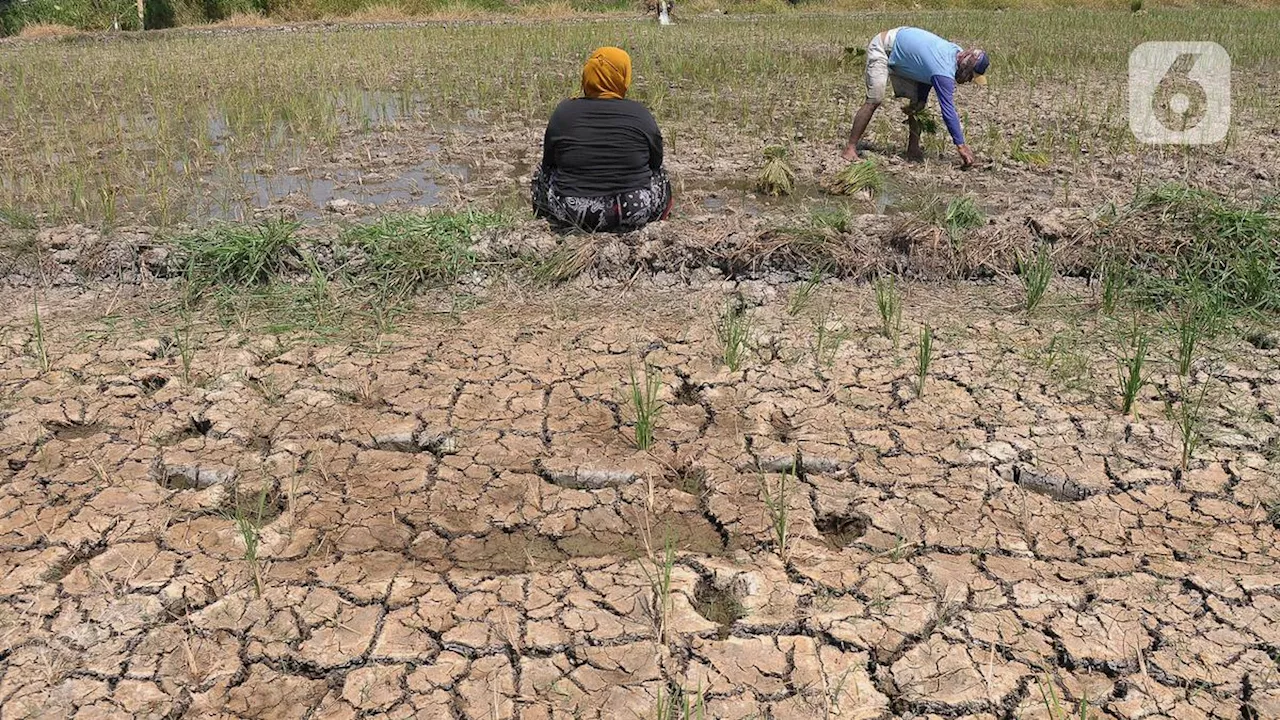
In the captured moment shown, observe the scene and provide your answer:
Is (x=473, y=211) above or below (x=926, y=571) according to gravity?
above

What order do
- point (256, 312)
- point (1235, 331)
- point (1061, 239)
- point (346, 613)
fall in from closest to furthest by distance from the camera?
point (346, 613)
point (1235, 331)
point (256, 312)
point (1061, 239)

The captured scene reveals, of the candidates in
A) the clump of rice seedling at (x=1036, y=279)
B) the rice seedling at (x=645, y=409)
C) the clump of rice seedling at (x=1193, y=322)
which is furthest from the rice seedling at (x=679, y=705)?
the clump of rice seedling at (x=1036, y=279)

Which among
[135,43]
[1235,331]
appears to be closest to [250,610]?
[1235,331]

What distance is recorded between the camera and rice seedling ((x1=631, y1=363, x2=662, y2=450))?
274 cm

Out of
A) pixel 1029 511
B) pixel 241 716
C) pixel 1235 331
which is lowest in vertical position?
pixel 241 716

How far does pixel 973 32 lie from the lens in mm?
12234

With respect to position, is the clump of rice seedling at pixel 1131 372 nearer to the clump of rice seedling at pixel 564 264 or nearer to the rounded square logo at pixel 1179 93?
the clump of rice seedling at pixel 564 264

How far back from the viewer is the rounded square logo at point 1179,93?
6186mm

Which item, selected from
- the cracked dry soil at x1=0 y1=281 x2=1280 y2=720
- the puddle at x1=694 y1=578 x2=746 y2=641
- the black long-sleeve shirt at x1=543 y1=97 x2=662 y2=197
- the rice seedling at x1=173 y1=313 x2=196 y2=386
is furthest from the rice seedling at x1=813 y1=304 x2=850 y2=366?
the rice seedling at x1=173 y1=313 x2=196 y2=386

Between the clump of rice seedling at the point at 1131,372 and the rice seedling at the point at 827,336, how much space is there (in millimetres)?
906

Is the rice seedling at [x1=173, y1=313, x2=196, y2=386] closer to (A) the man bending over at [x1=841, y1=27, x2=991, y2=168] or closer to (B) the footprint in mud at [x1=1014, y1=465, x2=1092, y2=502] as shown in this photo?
(B) the footprint in mud at [x1=1014, y1=465, x2=1092, y2=502]

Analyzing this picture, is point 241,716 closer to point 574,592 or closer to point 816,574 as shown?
point 574,592

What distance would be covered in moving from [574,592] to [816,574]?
0.58 m

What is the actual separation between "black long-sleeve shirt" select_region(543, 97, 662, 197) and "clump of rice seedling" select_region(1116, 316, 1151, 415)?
212 centimetres
